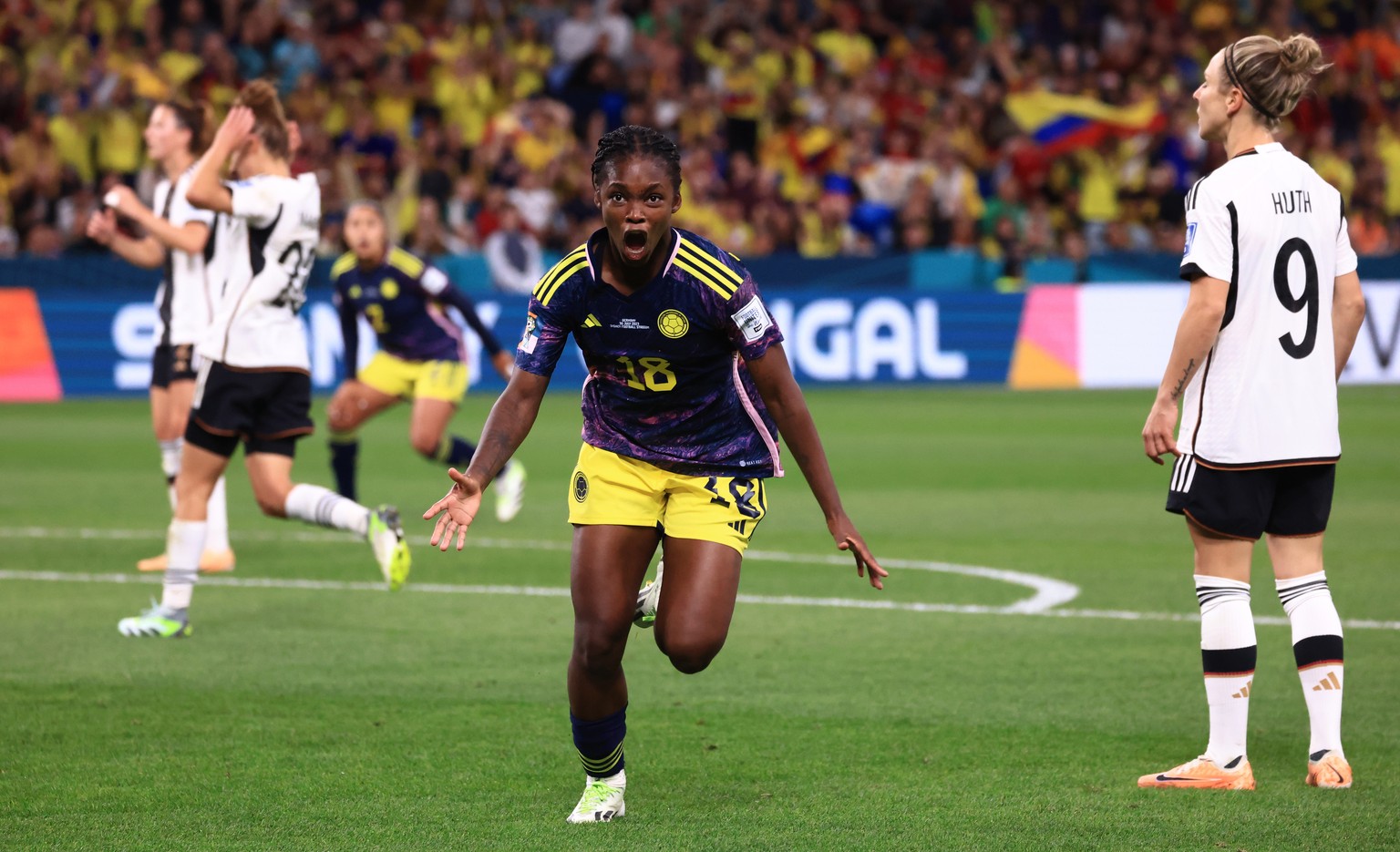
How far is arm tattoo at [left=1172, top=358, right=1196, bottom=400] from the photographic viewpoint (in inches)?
204

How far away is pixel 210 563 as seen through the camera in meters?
9.91

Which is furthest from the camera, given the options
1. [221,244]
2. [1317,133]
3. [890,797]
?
[1317,133]

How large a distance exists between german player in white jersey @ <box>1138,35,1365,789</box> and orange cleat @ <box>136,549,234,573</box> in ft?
20.3

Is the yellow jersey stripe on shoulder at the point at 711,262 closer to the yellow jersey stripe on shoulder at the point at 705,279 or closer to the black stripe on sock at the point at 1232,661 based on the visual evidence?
the yellow jersey stripe on shoulder at the point at 705,279

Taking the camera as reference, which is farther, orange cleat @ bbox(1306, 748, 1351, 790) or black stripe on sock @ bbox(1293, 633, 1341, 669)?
black stripe on sock @ bbox(1293, 633, 1341, 669)

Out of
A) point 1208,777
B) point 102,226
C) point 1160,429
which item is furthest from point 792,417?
point 102,226

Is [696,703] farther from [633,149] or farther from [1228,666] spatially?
[633,149]

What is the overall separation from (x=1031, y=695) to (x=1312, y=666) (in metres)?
1.44

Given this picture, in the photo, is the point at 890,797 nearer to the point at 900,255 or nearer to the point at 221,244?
the point at 221,244

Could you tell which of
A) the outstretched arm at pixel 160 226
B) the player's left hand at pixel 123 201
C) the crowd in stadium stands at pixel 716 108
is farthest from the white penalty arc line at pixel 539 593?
the crowd in stadium stands at pixel 716 108

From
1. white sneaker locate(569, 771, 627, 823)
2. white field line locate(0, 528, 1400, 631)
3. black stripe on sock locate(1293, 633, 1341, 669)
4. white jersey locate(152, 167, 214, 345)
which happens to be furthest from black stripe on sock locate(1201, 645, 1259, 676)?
white jersey locate(152, 167, 214, 345)

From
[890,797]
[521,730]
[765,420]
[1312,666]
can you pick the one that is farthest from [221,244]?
[1312,666]

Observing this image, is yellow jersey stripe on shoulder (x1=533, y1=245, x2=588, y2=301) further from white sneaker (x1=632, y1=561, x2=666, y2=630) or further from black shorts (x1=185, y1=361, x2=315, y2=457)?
black shorts (x1=185, y1=361, x2=315, y2=457)

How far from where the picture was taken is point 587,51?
87.1 feet
